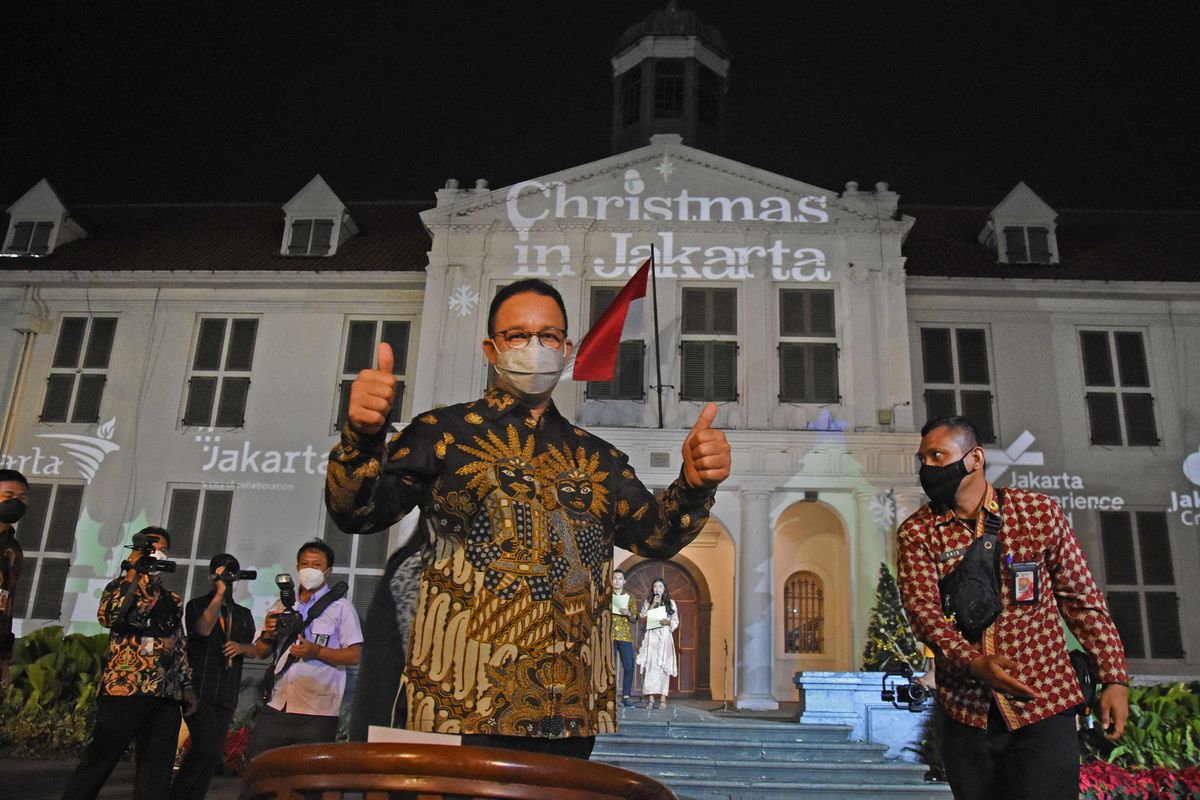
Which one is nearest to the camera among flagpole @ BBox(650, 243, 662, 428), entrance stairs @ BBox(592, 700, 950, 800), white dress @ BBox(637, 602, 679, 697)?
entrance stairs @ BBox(592, 700, 950, 800)

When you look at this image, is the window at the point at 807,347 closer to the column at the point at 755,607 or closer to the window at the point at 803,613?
the column at the point at 755,607

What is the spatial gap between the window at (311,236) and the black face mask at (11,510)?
44.3 ft

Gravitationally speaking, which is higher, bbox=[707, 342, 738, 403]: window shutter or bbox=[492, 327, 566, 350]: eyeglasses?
bbox=[707, 342, 738, 403]: window shutter

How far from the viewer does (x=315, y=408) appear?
16.1m

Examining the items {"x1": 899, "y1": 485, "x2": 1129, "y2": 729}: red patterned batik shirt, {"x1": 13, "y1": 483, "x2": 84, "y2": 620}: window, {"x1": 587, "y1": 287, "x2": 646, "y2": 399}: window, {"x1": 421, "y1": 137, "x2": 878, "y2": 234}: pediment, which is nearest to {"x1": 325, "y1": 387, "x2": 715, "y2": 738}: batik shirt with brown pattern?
{"x1": 899, "y1": 485, "x2": 1129, "y2": 729}: red patterned batik shirt

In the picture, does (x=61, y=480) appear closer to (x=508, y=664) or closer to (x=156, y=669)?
(x=156, y=669)

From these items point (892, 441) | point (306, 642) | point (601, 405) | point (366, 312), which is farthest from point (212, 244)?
point (306, 642)

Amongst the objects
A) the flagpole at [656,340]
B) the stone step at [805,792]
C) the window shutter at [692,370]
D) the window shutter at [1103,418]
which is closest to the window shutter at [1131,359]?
the window shutter at [1103,418]

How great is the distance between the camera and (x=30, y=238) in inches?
747

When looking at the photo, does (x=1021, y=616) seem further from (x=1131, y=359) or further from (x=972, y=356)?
(x=1131, y=359)

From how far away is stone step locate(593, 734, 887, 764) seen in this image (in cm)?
914

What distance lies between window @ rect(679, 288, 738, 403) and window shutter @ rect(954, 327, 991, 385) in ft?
13.6

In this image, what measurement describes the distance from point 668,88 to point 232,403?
36.7 ft

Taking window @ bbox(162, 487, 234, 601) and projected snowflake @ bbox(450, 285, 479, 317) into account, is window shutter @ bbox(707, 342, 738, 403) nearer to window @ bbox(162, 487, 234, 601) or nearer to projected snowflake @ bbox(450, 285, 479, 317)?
projected snowflake @ bbox(450, 285, 479, 317)
